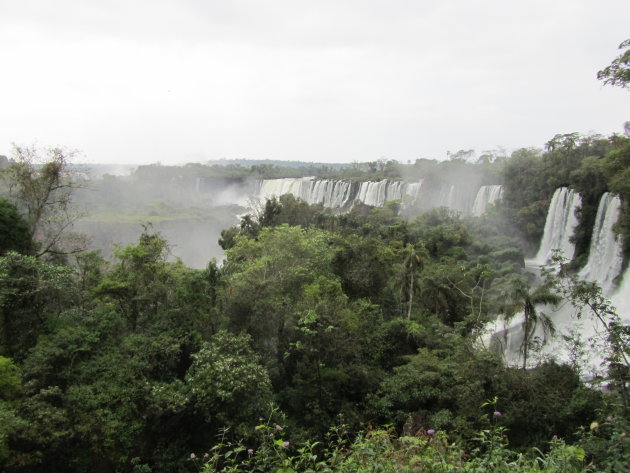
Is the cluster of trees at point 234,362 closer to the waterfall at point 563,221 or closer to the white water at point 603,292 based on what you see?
the white water at point 603,292

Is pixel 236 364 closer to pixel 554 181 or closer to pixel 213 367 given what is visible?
pixel 213 367

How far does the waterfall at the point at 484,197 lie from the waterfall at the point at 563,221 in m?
10.4

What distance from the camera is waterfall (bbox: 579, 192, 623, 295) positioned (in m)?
20.5

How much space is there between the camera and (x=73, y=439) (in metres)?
8.96

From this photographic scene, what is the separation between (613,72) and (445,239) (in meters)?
21.2

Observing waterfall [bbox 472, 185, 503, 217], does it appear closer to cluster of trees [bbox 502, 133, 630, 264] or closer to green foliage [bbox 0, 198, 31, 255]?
cluster of trees [bbox 502, 133, 630, 264]

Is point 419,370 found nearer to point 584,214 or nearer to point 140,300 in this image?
point 140,300

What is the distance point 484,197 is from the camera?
40.8 meters

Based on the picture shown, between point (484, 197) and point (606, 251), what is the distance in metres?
20.1

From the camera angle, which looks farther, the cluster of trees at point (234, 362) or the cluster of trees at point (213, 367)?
the cluster of trees at point (213, 367)

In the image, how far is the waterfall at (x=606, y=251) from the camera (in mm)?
20453

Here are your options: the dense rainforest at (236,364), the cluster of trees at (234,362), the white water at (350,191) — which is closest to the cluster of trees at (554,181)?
the dense rainforest at (236,364)

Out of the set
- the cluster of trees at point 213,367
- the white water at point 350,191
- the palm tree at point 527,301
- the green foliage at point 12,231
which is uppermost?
the white water at point 350,191

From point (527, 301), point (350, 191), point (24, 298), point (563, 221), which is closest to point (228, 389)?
point (24, 298)
